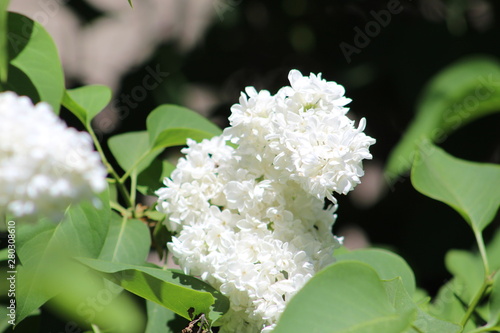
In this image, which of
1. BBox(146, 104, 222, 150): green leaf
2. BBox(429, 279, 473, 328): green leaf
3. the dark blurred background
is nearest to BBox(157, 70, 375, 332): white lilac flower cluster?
BBox(146, 104, 222, 150): green leaf

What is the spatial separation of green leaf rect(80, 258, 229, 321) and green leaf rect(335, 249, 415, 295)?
1.11ft

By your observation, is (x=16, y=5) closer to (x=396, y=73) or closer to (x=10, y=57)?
(x=396, y=73)

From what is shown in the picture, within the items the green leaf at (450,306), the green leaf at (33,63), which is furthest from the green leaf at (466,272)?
the green leaf at (33,63)

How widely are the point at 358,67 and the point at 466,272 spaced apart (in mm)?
1029

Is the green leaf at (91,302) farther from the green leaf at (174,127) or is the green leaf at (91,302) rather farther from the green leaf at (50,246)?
the green leaf at (174,127)

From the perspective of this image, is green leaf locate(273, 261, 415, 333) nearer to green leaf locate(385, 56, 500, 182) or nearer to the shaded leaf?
the shaded leaf

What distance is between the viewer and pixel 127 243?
3.30 ft

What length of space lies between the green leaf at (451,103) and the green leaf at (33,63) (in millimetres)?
971

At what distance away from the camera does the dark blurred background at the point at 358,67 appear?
7.32ft

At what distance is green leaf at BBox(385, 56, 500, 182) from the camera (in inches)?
65.0

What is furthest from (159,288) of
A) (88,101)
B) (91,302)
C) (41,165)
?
(88,101)

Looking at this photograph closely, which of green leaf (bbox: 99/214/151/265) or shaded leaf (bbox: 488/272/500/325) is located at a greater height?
green leaf (bbox: 99/214/151/265)

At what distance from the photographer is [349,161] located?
83 cm

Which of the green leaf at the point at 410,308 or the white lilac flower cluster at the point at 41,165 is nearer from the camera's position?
the white lilac flower cluster at the point at 41,165
